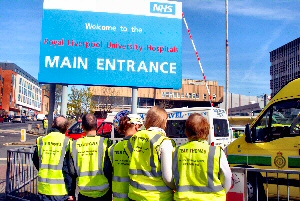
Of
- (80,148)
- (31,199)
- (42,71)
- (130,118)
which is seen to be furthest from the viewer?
(42,71)

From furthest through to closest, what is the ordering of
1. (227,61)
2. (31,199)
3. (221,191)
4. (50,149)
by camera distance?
(227,61) → (31,199) → (50,149) → (221,191)

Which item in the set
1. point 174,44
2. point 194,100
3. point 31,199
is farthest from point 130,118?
point 194,100

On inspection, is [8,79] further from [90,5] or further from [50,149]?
[50,149]

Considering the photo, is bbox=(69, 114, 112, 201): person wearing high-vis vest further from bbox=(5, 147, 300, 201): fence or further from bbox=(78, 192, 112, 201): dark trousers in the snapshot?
bbox=(5, 147, 300, 201): fence

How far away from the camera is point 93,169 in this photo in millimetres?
4180

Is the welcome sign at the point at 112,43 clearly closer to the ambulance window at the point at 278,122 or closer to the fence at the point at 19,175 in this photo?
the fence at the point at 19,175

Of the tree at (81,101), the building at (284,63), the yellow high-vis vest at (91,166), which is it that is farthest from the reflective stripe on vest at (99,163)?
the building at (284,63)

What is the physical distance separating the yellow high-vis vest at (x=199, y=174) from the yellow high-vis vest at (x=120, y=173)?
73 centimetres

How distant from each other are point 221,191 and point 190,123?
0.73 m

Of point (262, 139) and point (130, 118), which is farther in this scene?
point (262, 139)

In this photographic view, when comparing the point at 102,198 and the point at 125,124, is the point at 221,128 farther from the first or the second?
the point at 125,124

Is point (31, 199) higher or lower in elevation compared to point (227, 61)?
lower

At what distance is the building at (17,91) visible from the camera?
9407 centimetres

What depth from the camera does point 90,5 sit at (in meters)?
11.0
